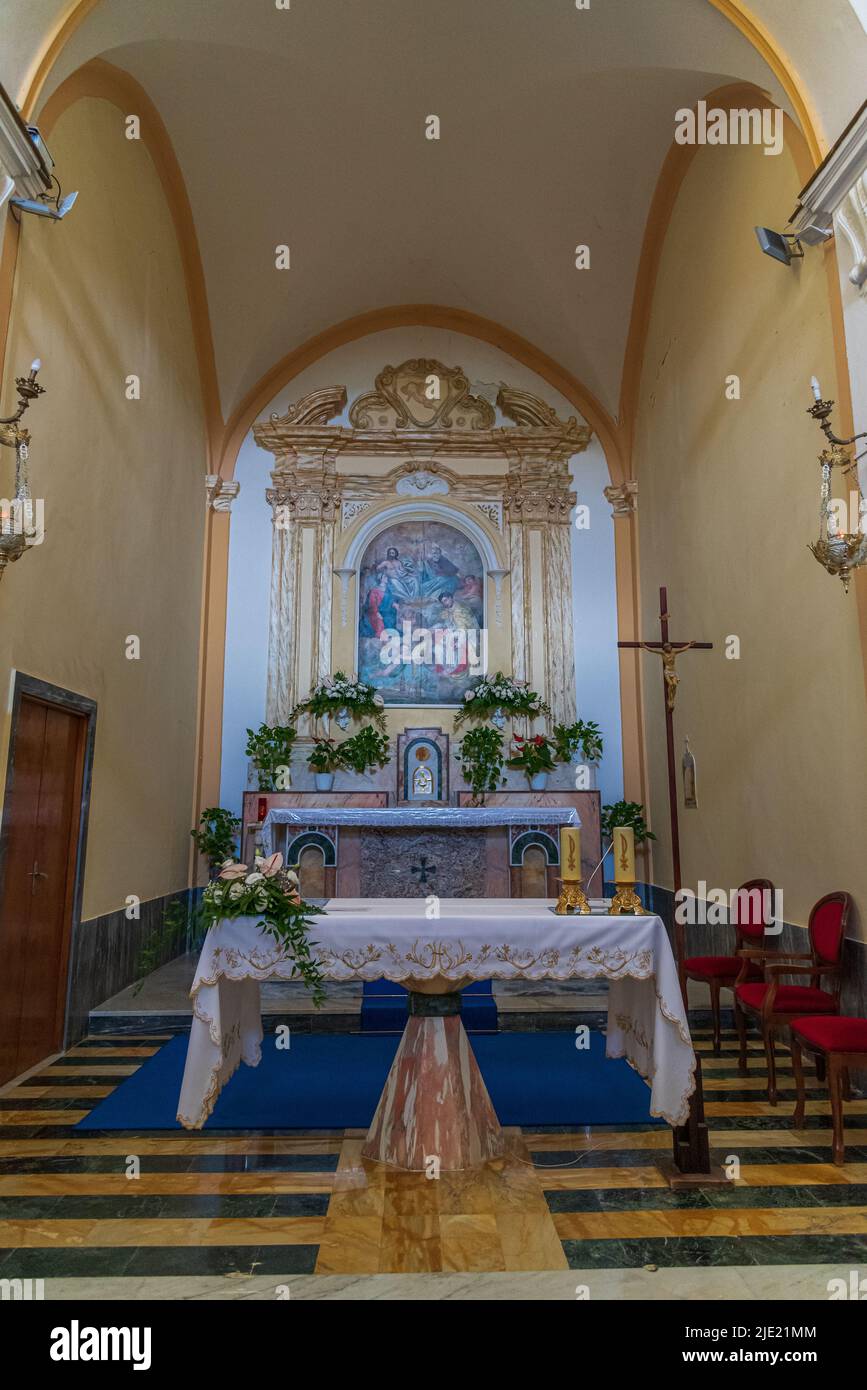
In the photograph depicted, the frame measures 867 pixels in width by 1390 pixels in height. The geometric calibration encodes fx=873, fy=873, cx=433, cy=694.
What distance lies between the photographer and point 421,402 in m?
10.2

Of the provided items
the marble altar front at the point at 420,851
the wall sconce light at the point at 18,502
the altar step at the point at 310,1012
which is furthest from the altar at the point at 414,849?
the wall sconce light at the point at 18,502

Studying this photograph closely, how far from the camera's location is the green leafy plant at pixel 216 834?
28.0 ft

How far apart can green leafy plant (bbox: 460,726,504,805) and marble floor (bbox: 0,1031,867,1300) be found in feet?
15.8

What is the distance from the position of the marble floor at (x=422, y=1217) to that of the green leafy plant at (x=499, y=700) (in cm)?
540

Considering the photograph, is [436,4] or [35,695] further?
[436,4]

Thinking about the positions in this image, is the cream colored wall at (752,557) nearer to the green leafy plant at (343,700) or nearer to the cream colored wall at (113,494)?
the green leafy plant at (343,700)

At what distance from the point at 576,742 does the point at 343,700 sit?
2.48 m

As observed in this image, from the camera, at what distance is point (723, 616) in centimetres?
662

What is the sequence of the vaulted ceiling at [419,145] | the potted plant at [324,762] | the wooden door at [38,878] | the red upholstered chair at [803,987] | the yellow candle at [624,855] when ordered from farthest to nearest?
the potted plant at [324,762] → the vaulted ceiling at [419,145] → the wooden door at [38,878] → the red upholstered chair at [803,987] → the yellow candle at [624,855]

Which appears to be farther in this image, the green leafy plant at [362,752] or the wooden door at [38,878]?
the green leafy plant at [362,752]

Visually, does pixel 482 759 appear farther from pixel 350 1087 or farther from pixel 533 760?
pixel 350 1087
